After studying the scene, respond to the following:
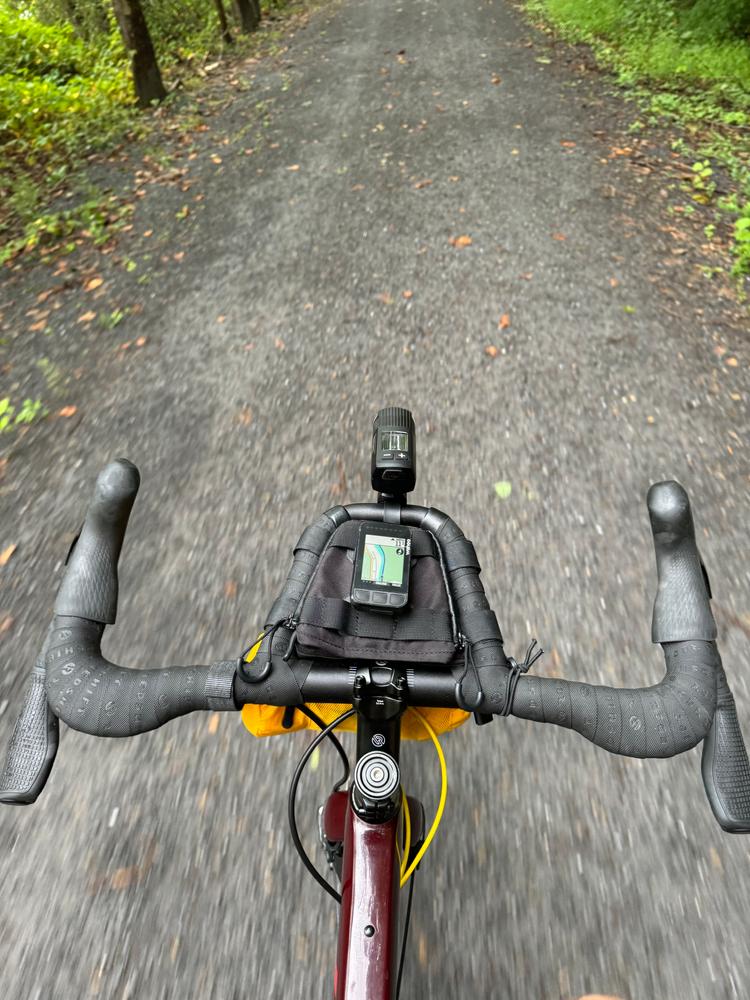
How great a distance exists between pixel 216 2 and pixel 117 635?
13.7 m

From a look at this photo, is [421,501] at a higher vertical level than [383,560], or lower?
lower

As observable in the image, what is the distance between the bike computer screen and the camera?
1225 mm

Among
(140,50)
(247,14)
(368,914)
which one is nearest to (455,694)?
(368,914)

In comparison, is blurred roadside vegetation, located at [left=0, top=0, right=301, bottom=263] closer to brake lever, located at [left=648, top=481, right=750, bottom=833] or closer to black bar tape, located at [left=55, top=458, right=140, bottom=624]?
black bar tape, located at [left=55, top=458, right=140, bottom=624]

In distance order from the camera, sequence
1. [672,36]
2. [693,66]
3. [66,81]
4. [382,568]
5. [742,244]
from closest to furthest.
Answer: [382,568] → [742,244] → [693,66] → [672,36] → [66,81]

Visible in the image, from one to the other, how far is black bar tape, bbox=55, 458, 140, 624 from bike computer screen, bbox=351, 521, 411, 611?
0.57 metres

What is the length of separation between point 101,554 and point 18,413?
3484 millimetres

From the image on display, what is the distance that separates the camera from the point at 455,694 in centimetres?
120

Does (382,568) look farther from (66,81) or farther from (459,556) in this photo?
(66,81)

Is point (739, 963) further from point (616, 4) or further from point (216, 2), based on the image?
point (216, 2)

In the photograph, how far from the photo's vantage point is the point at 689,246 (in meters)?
5.21

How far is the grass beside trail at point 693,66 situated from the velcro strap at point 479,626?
494 centimetres

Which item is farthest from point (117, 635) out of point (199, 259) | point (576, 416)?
point (199, 259)

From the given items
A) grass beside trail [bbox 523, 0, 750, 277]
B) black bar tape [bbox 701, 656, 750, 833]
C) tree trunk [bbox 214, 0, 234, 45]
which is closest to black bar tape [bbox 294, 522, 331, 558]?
black bar tape [bbox 701, 656, 750, 833]
